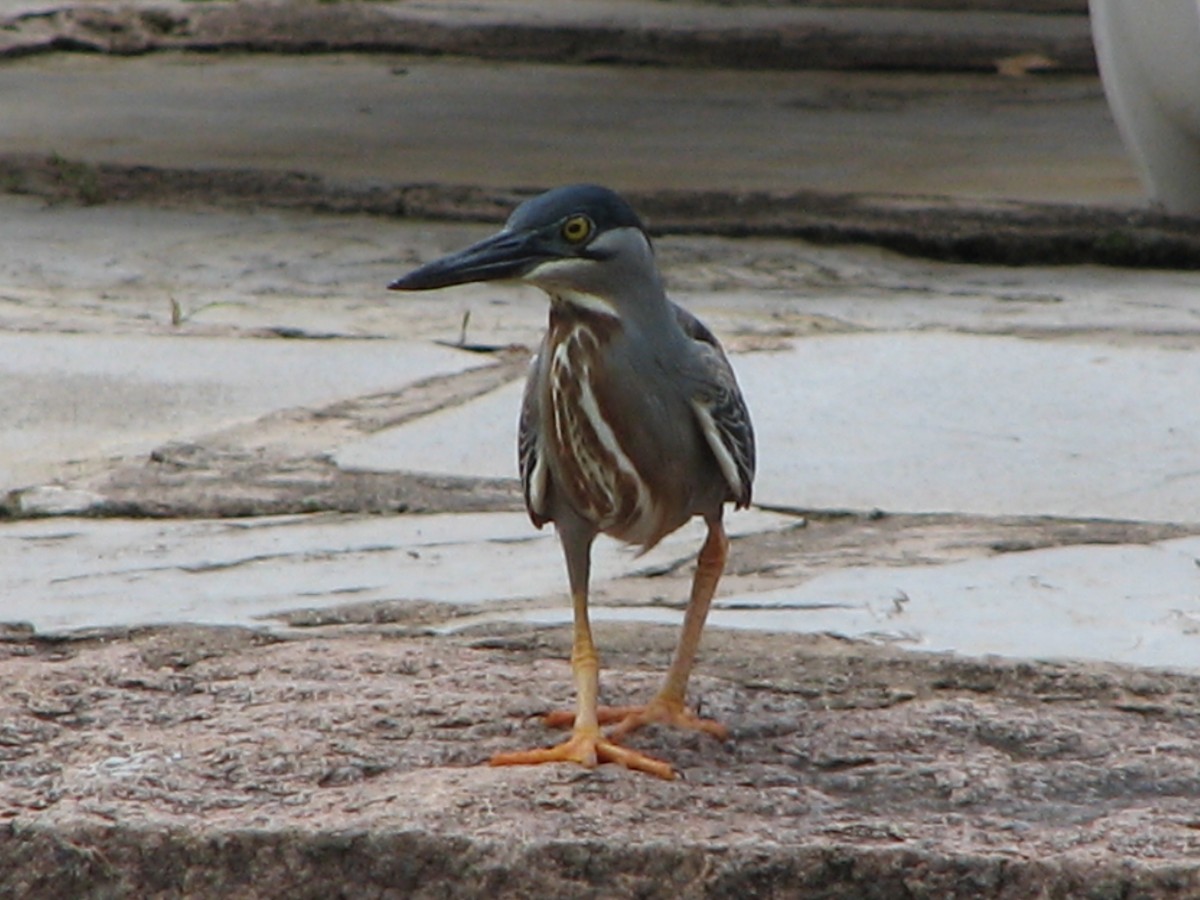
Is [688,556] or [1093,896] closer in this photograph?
[1093,896]

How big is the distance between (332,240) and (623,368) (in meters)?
2.70

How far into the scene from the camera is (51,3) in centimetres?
807

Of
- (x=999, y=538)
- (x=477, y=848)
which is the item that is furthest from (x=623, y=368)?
(x=999, y=538)

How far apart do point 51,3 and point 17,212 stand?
11.1 feet

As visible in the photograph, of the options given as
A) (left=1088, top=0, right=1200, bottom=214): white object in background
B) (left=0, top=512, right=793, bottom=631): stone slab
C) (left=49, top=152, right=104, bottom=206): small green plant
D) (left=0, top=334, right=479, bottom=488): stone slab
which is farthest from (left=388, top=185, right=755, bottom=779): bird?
(left=49, top=152, right=104, bottom=206): small green plant

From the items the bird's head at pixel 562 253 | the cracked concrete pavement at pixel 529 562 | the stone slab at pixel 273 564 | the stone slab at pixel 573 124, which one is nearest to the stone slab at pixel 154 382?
the cracked concrete pavement at pixel 529 562

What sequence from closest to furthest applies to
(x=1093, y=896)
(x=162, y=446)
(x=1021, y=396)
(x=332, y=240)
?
(x=1093, y=896) < (x=162, y=446) < (x=1021, y=396) < (x=332, y=240)

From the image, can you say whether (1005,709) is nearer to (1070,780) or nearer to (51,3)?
(1070,780)

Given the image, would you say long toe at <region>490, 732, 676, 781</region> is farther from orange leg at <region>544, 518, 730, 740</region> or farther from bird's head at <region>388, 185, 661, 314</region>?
bird's head at <region>388, 185, 661, 314</region>

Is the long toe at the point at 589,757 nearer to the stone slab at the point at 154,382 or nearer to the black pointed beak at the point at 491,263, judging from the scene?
the black pointed beak at the point at 491,263

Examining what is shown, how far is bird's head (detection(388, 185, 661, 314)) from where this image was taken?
212 centimetres

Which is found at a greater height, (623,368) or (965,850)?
(623,368)

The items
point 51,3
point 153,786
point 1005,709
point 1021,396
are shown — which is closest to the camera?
point 153,786

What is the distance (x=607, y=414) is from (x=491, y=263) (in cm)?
20
